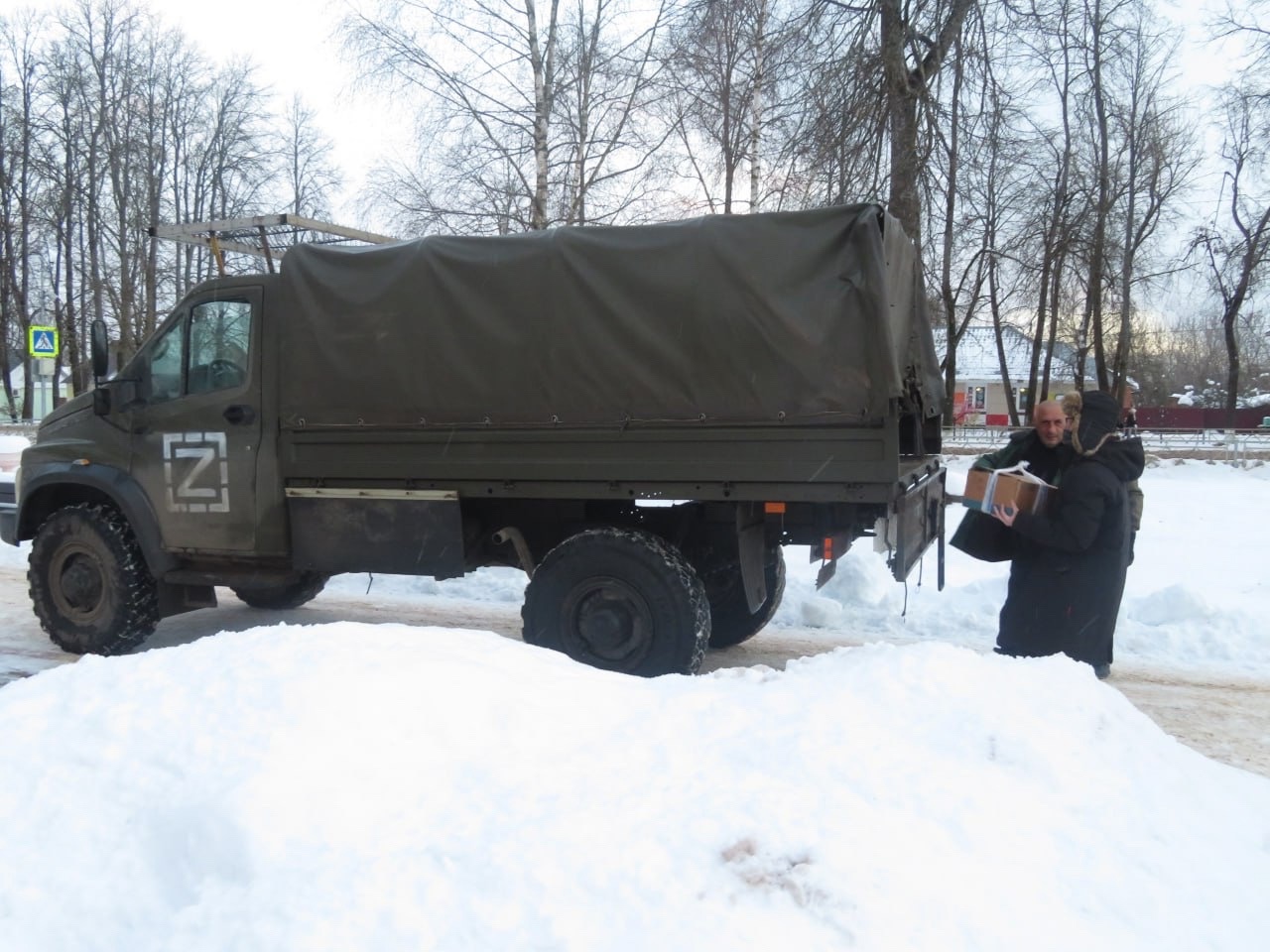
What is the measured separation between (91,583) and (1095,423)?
6.02 meters

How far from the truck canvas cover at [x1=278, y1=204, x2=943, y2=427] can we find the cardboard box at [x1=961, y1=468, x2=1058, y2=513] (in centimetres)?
59

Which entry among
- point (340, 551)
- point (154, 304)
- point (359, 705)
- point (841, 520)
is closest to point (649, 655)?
point (841, 520)

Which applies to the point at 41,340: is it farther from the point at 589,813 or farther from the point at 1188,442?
the point at 1188,442

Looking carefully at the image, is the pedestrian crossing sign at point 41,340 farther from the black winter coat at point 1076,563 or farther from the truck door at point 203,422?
the black winter coat at point 1076,563

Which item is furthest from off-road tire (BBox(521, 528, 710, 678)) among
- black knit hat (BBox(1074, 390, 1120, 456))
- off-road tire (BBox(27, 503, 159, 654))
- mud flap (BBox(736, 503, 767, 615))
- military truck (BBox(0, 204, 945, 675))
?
off-road tire (BBox(27, 503, 159, 654))

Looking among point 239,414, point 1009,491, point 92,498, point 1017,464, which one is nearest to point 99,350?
point 239,414

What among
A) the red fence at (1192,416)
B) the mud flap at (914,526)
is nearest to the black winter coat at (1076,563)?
the mud flap at (914,526)

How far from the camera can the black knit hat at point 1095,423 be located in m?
4.89

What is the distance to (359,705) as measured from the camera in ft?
9.70

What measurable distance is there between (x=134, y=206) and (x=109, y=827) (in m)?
40.7

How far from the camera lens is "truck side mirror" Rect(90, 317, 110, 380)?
5785mm

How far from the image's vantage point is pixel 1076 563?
197 inches

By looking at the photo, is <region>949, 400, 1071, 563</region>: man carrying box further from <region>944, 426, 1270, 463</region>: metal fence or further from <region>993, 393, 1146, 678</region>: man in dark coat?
<region>944, 426, 1270, 463</region>: metal fence

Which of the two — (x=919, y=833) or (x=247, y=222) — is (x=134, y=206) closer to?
(x=247, y=222)
